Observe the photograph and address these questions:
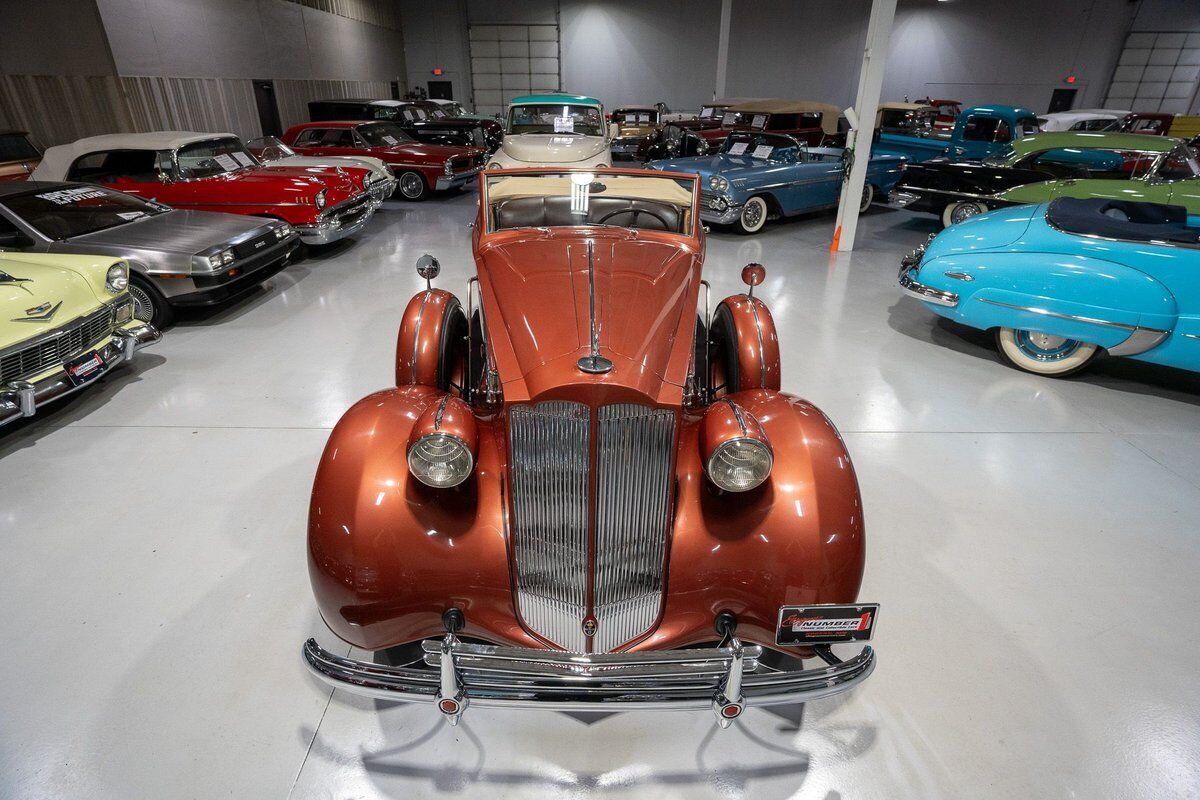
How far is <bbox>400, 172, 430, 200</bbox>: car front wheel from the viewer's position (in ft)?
33.4

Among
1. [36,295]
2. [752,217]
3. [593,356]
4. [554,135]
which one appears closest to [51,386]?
[36,295]

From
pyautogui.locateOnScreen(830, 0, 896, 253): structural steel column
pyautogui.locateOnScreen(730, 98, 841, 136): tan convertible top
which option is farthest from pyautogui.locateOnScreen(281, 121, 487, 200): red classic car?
pyautogui.locateOnScreen(830, 0, 896, 253): structural steel column

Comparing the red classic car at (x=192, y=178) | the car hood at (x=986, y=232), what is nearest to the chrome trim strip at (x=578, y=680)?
the car hood at (x=986, y=232)

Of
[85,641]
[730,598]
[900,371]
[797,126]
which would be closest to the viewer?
[730,598]

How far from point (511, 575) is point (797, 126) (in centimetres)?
1206

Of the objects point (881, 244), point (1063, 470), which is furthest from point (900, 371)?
point (881, 244)

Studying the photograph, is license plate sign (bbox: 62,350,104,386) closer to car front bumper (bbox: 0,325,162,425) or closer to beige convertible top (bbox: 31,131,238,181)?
car front bumper (bbox: 0,325,162,425)

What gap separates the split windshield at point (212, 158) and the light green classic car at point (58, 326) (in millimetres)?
2953

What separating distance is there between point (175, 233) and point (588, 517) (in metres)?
5.12

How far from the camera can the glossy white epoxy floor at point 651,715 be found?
1.85m

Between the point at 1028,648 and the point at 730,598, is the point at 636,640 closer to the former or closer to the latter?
the point at 730,598

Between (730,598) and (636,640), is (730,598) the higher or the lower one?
the higher one

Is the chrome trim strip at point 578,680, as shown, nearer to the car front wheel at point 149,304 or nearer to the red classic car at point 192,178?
the car front wheel at point 149,304

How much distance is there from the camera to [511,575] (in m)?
1.78
